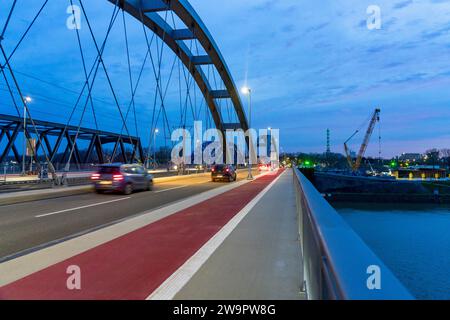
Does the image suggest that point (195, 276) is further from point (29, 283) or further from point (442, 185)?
point (442, 185)

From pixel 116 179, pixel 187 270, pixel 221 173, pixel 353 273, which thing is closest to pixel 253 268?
pixel 187 270

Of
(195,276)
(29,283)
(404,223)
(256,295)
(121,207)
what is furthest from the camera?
(404,223)

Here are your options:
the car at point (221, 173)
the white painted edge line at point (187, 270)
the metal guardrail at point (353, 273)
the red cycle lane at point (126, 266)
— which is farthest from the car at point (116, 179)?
the metal guardrail at point (353, 273)

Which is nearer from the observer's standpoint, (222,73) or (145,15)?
(145,15)

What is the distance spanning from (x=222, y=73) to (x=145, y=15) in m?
23.4

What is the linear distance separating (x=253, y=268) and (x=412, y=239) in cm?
4146

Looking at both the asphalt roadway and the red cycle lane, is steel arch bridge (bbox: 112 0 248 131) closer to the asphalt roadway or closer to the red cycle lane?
the asphalt roadway

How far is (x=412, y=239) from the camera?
40969 mm

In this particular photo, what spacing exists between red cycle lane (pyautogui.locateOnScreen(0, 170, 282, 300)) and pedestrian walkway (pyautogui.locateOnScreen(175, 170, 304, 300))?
534 millimetres

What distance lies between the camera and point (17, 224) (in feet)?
31.3
